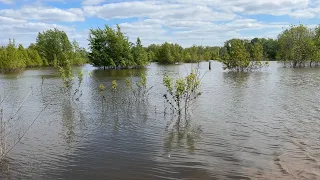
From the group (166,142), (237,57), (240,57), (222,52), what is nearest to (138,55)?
(222,52)

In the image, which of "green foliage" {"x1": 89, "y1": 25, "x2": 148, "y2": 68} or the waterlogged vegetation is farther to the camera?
"green foliage" {"x1": 89, "y1": 25, "x2": 148, "y2": 68}

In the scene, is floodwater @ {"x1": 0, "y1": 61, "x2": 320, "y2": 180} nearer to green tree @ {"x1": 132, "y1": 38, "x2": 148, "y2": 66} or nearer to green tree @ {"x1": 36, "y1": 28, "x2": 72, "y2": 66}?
green tree @ {"x1": 132, "y1": 38, "x2": 148, "y2": 66}

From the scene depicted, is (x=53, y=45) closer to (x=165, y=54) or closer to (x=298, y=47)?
(x=165, y=54)

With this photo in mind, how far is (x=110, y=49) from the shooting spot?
207ft

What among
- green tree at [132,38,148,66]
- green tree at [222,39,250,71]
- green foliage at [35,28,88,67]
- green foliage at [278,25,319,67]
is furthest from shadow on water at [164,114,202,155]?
green foliage at [35,28,88,67]

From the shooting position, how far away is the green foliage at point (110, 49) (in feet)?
206

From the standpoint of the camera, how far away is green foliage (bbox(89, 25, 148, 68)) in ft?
206

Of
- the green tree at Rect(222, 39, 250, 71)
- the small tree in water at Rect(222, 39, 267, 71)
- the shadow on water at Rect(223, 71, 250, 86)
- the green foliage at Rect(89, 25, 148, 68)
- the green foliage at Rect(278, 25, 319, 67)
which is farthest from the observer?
the green foliage at Rect(89, 25, 148, 68)

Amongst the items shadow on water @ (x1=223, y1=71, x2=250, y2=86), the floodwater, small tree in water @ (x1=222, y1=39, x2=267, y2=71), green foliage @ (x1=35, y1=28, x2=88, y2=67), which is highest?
green foliage @ (x1=35, y1=28, x2=88, y2=67)

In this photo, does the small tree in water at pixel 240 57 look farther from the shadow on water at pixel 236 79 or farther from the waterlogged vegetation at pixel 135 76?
the shadow on water at pixel 236 79

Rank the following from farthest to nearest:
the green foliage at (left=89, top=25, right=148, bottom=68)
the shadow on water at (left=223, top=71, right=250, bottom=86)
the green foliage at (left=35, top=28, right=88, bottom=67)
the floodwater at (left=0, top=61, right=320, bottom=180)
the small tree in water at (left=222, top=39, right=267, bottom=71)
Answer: the green foliage at (left=35, top=28, right=88, bottom=67) < the green foliage at (left=89, top=25, right=148, bottom=68) < the small tree in water at (left=222, top=39, right=267, bottom=71) < the shadow on water at (left=223, top=71, right=250, bottom=86) < the floodwater at (left=0, top=61, right=320, bottom=180)

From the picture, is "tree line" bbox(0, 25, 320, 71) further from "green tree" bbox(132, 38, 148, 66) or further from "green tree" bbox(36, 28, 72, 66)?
"green tree" bbox(36, 28, 72, 66)

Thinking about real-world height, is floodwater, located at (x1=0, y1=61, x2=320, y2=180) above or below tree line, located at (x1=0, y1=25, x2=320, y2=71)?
below

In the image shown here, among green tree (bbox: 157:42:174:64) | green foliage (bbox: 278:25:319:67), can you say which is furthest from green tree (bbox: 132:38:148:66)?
green foliage (bbox: 278:25:319:67)
